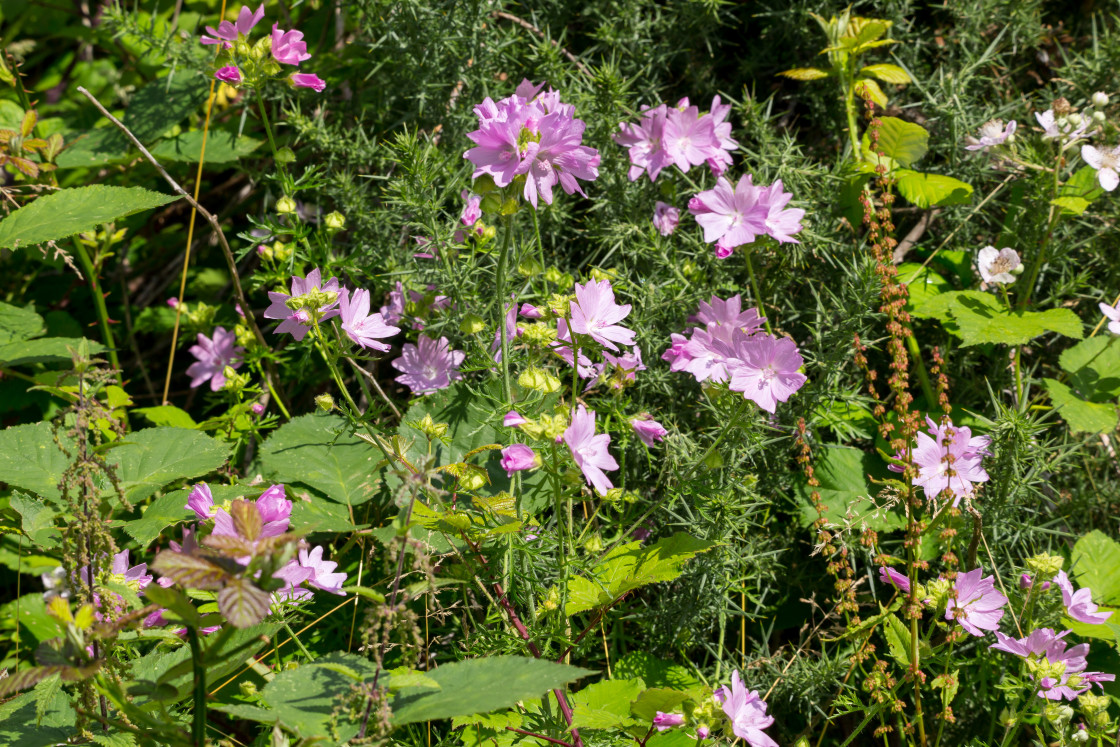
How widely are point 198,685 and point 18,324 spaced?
1.71m

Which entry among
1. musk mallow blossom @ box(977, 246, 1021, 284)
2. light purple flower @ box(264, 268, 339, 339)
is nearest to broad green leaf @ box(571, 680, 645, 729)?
light purple flower @ box(264, 268, 339, 339)

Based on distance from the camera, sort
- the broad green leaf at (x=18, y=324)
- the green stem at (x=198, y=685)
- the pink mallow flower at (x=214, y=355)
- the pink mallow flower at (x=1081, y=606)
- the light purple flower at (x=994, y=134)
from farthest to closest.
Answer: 1. the pink mallow flower at (x=214, y=355)
2. the broad green leaf at (x=18, y=324)
3. the light purple flower at (x=994, y=134)
4. the pink mallow flower at (x=1081, y=606)
5. the green stem at (x=198, y=685)

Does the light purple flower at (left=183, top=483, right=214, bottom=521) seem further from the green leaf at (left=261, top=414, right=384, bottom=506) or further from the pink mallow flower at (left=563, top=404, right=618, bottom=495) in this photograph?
the pink mallow flower at (left=563, top=404, right=618, bottom=495)

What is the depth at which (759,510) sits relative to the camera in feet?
6.61

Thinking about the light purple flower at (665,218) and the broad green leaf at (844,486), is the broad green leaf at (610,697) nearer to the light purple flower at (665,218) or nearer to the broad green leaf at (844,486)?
the broad green leaf at (844,486)

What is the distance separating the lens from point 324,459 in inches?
78.9

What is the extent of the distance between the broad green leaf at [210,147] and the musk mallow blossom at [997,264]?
6.89 feet

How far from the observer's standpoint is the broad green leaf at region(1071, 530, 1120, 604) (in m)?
1.86

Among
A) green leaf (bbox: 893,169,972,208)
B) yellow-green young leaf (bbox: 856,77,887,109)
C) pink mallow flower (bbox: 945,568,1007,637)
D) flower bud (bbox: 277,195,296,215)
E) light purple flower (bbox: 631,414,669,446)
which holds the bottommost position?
pink mallow flower (bbox: 945,568,1007,637)

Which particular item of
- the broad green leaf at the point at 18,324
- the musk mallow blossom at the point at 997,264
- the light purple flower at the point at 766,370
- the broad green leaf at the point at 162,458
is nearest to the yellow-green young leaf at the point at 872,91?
the musk mallow blossom at the point at 997,264

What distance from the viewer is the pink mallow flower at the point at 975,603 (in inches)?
63.6

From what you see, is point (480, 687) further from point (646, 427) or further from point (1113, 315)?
point (1113, 315)

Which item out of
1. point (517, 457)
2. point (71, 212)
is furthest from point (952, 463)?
point (71, 212)

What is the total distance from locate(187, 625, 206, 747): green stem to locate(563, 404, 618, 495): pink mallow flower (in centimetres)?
61
